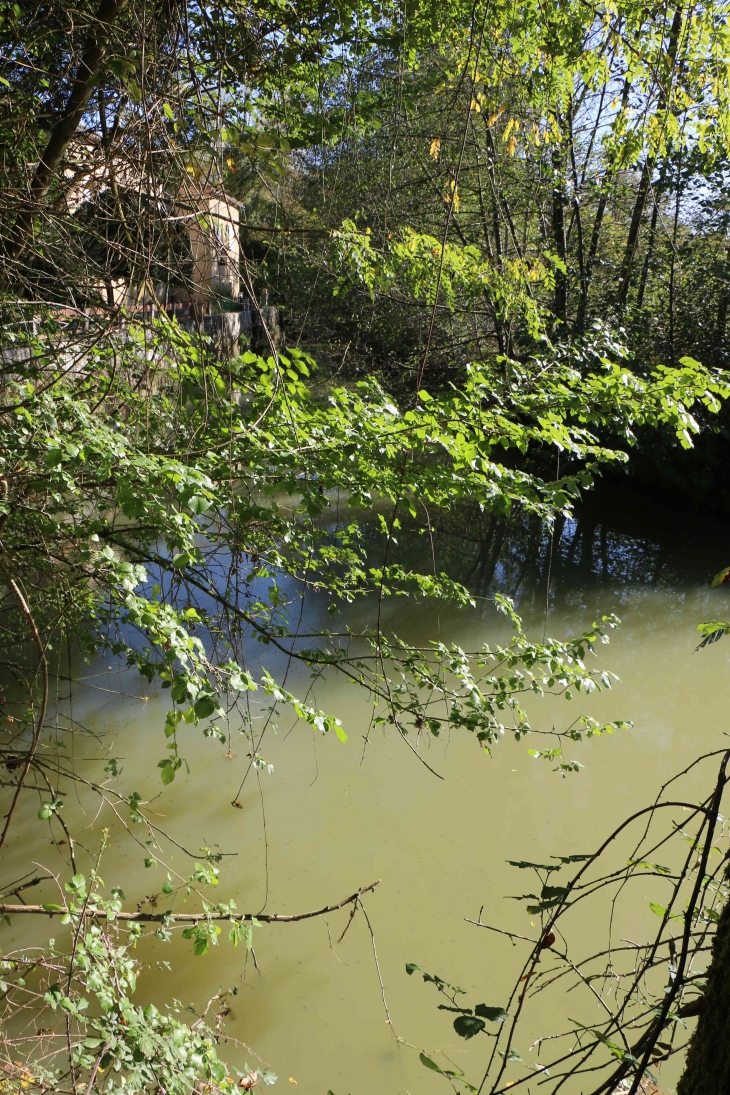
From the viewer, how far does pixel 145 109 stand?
1475 mm

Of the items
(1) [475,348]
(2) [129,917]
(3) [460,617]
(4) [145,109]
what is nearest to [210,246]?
(4) [145,109]

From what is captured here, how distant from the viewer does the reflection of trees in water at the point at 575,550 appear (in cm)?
611

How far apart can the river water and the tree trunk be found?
0.98 m

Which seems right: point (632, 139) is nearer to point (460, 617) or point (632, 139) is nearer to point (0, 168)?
point (0, 168)

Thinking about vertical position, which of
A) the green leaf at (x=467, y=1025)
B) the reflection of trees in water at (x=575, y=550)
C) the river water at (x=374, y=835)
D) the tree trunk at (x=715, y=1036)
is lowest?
the river water at (x=374, y=835)

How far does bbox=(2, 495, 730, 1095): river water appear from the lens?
2.38 meters

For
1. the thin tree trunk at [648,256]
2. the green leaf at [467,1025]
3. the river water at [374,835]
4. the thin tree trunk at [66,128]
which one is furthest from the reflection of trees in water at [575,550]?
the green leaf at [467,1025]

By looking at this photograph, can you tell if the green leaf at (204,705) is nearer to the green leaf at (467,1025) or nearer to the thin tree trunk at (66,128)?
the green leaf at (467,1025)

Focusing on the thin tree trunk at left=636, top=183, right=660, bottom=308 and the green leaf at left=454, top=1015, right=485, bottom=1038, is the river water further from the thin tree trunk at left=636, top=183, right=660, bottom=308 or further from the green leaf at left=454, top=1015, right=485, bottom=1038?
the thin tree trunk at left=636, top=183, right=660, bottom=308

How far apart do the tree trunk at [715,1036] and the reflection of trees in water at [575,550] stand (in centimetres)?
466

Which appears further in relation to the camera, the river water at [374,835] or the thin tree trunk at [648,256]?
the thin tree trunk at [648,256]

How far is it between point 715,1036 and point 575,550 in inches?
241

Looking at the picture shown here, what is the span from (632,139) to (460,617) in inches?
122

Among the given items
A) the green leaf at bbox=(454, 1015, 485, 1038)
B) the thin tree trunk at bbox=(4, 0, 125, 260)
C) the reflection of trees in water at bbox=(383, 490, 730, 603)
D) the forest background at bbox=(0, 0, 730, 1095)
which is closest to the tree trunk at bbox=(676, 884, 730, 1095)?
the forest background at bbox=(0, 0, 730, 1095)
